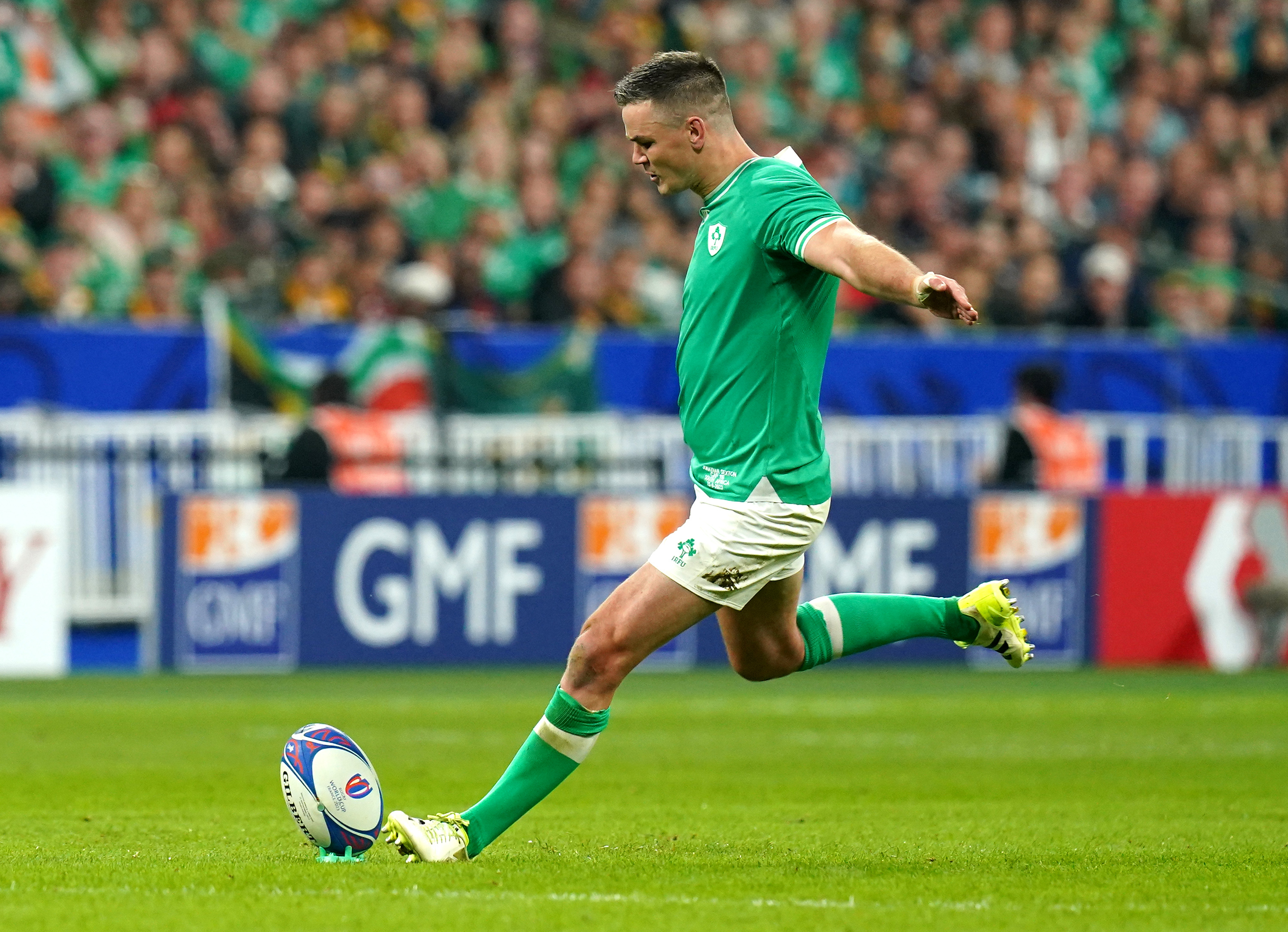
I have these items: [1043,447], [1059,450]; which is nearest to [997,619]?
[1043,447]

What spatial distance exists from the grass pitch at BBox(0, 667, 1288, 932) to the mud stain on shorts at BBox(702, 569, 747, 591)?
868 millimetres

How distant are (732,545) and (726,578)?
10 cm

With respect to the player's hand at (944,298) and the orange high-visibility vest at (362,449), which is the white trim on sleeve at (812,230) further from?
the orange high-visibility vest at (362,449)

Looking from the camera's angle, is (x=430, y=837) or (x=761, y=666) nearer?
(x=430, y=837)

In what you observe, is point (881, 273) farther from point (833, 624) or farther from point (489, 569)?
point (489, 569)

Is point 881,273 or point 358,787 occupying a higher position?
point 881,273

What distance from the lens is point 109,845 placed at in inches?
283

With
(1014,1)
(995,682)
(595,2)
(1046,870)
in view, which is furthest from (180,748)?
(1014,1)

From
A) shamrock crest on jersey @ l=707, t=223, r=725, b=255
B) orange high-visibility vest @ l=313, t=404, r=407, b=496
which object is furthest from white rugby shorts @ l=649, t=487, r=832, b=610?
orange high-visibility vest @ l=313, t=404, r=407, b=496

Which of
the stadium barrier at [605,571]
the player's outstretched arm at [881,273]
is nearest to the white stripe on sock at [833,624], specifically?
the player's outstretched arm at [881,273]

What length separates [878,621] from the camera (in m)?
7.35

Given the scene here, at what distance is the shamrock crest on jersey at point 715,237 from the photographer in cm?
657

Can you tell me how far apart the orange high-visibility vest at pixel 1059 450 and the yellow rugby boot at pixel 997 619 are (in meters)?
9.64

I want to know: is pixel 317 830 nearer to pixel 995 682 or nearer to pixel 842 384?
pixel 995 682
